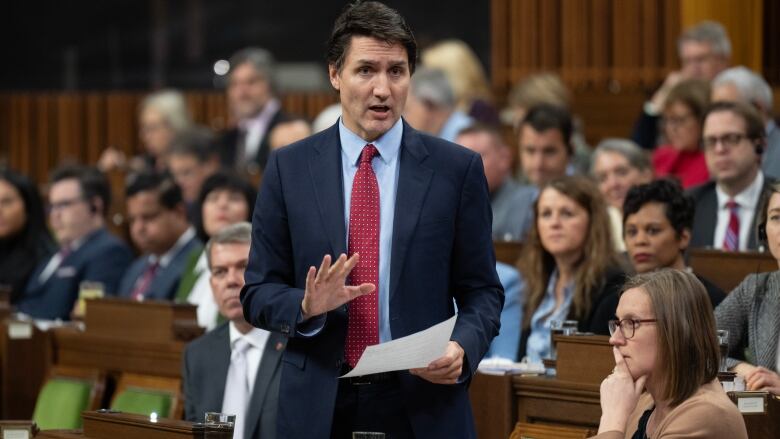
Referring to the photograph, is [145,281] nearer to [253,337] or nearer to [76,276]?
[76,276]

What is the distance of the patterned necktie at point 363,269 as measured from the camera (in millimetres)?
2812

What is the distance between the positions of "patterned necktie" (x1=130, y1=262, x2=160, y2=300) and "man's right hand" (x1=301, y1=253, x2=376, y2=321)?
12.2 feet

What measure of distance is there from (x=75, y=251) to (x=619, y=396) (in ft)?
13.7

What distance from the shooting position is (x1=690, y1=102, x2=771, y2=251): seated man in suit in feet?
17.0

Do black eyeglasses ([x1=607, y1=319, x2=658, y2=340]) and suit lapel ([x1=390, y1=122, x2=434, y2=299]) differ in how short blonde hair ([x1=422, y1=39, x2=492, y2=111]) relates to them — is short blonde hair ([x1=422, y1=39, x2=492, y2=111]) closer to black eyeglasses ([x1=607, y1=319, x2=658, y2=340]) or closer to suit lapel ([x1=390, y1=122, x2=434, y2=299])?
black eyeglasses ([x1=607, y1=319, x2=658, y2=340])

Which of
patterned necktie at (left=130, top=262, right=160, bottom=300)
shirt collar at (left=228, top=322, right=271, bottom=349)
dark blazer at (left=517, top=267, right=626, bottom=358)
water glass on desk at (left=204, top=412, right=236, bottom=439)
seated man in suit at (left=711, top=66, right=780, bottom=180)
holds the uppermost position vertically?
seated man in suit at (left=711, top=66, right=780, bottom=180)

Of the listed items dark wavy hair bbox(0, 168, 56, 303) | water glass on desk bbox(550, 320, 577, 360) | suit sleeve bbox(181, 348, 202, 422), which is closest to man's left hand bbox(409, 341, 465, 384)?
water glass on desk bbox(550, 320, 577, 360)

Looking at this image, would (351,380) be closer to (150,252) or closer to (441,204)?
(441,204)

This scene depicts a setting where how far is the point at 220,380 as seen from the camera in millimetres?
4156

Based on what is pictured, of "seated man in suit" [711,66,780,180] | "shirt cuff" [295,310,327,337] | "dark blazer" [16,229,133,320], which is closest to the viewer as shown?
"shirt cuff" [295,310,327,337]

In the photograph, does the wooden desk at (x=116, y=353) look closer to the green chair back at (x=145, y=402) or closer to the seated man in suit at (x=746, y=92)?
the green chair back at (x=145, y=402)

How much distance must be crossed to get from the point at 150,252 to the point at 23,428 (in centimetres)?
322

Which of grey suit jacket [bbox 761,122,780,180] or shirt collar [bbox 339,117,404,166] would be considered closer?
shirt collar [bbox 339,117,404,166]

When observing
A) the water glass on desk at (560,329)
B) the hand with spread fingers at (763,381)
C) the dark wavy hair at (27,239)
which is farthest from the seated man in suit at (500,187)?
the hand with spread fingers at (763,381)
